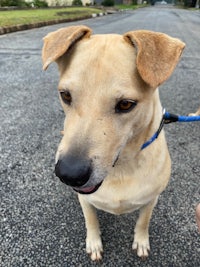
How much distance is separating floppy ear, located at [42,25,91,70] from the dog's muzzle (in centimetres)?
69

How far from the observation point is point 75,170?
1.54 metres

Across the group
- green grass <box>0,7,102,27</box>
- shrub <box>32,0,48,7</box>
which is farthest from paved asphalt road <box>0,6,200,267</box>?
shrub <box>32,0,48,7</box>

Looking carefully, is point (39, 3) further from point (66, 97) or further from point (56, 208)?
point (66, 97)

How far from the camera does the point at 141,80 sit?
1.80 m

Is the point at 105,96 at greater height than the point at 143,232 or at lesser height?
greater

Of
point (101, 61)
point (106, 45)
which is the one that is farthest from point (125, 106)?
point (106, 45)

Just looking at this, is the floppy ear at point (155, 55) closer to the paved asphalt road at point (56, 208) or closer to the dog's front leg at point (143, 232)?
the dog's front leg at point (143, 232)

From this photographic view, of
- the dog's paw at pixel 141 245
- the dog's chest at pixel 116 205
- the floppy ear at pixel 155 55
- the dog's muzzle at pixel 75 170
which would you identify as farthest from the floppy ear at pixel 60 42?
the dog's paw at pixel 141 245

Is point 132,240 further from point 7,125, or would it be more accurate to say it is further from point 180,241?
point 7,125

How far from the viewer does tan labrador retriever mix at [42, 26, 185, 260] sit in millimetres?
1627

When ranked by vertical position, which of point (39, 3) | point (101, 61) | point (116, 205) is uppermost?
point (101, 61)

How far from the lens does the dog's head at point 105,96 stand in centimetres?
160

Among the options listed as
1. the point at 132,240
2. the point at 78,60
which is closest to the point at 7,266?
the point at 132,240

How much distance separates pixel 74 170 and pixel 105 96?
449 millimetres
